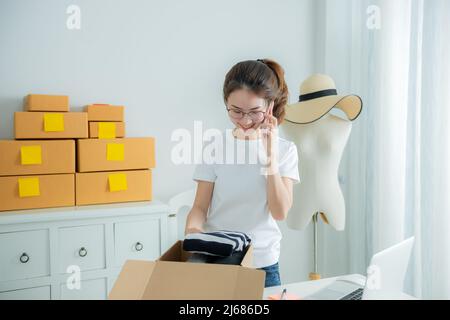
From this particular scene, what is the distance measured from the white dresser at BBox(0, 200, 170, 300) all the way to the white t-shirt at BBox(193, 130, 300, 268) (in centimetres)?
77

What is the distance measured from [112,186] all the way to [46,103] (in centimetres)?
54

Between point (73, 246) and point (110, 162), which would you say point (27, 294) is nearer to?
point (73, 246)

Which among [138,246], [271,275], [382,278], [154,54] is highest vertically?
[154,54]

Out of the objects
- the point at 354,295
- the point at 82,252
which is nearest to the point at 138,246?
the point at 82,252

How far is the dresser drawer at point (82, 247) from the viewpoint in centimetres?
193

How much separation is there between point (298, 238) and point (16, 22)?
2347 mm

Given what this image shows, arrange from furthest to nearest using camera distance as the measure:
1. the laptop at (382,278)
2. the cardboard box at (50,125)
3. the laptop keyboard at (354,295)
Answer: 1. the cardboard box at (50,125)
2. the laptop keyboard at (354,295)
3. the laptop at (382,278)

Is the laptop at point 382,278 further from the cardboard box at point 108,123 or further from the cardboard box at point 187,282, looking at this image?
the cardboard box at point 108,123

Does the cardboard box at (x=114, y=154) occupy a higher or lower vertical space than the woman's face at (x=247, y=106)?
lower

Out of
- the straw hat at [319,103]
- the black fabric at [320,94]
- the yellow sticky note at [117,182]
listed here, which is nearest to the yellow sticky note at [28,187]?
the yellow sticky note at [117,182]

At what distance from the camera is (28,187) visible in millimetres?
1920

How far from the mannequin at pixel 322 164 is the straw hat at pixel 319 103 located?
0.17 ft

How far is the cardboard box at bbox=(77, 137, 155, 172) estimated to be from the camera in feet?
6.67
